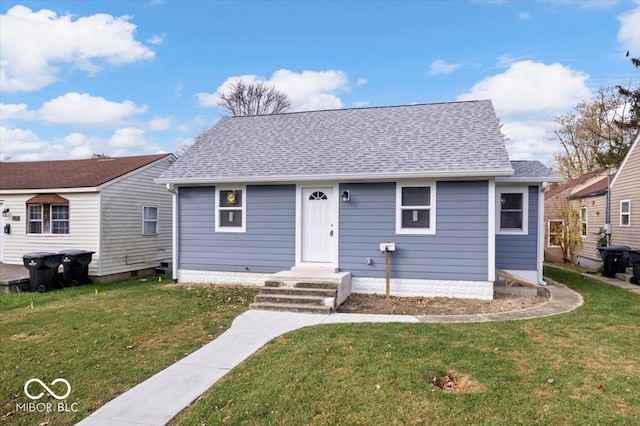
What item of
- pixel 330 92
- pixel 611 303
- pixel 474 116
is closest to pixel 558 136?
pixel 330 92

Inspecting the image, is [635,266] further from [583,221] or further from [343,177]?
[343,177]

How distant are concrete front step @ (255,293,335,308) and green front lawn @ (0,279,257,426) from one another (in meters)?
0.46

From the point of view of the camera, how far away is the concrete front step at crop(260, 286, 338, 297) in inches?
310

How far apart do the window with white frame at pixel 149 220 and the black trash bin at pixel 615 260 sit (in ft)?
50.2

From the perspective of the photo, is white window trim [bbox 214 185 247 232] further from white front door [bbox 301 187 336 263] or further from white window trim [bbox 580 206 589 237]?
white window trim [bbox 580 206 589 237]

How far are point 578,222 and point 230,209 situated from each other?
16171 mm

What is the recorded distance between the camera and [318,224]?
9.73 m

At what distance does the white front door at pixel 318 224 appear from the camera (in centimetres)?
961

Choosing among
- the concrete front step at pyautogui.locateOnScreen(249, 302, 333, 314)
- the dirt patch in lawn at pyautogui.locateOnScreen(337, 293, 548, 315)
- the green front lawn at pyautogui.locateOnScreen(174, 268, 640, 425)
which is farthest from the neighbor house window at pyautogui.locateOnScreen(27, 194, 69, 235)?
the green front lawn at pyautogui.locateOnScreen(174, 268, 640, 425)

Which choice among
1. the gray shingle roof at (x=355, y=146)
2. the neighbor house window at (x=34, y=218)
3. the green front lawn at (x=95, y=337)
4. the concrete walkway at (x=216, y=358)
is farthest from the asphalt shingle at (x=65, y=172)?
the concrete walkway at (x=216, y=358)

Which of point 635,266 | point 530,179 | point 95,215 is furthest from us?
point 95,215

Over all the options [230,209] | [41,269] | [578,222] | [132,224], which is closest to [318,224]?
[230,209]

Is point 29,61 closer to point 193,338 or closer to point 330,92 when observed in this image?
point 193,338

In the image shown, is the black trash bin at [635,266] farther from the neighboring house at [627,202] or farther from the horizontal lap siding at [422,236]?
the horizontal lap siding at [422,236]
